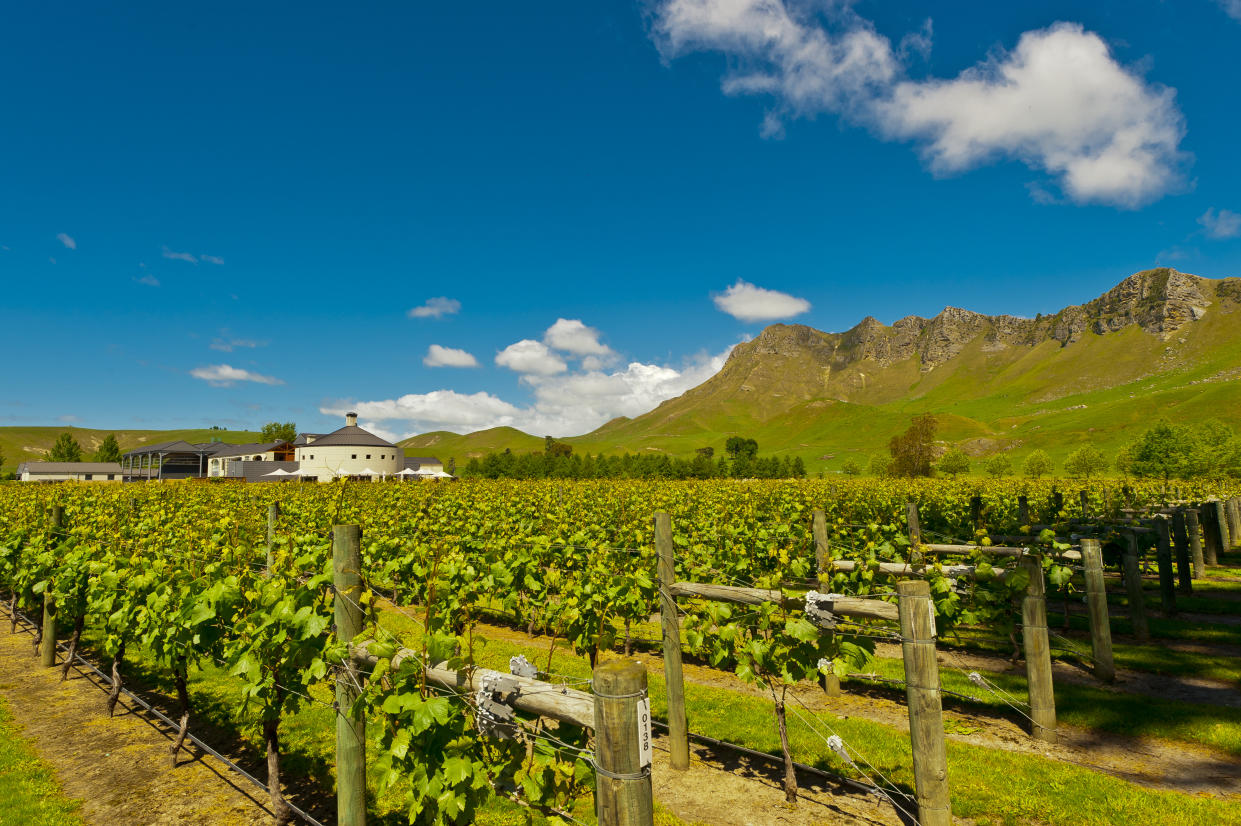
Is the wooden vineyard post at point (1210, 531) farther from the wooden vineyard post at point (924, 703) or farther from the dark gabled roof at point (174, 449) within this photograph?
the dark gabled roof at point (174, 449)

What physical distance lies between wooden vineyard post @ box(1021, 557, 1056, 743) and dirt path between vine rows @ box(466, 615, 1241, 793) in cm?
21

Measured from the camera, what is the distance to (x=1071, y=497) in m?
29.0

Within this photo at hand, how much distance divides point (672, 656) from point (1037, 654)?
4.38 meters

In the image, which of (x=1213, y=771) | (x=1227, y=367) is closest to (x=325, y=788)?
(x=1213, y=771)

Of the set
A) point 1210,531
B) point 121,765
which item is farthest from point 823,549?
point 1210,531

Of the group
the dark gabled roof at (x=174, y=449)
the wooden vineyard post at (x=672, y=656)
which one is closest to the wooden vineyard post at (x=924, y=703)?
the wooden vineyard post at (x=672, y=656)

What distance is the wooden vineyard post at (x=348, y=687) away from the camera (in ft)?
13.6

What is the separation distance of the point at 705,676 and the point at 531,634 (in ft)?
14.2

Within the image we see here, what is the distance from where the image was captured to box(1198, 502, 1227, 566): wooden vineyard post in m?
19.2

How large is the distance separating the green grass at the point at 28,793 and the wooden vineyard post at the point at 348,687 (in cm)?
329

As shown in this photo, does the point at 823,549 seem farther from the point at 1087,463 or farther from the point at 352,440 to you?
the point at 1087,463

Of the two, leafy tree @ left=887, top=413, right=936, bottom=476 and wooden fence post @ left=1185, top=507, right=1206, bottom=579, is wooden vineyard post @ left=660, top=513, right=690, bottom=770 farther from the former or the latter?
leafy tree @ left=887, top=413, right=936, bottom=476

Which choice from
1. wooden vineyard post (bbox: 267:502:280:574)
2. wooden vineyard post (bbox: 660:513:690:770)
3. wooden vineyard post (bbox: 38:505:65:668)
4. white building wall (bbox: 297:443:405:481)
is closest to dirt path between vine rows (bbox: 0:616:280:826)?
wooden vineyard post (bbox: 38:505:65:668)

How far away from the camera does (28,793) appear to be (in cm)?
598
